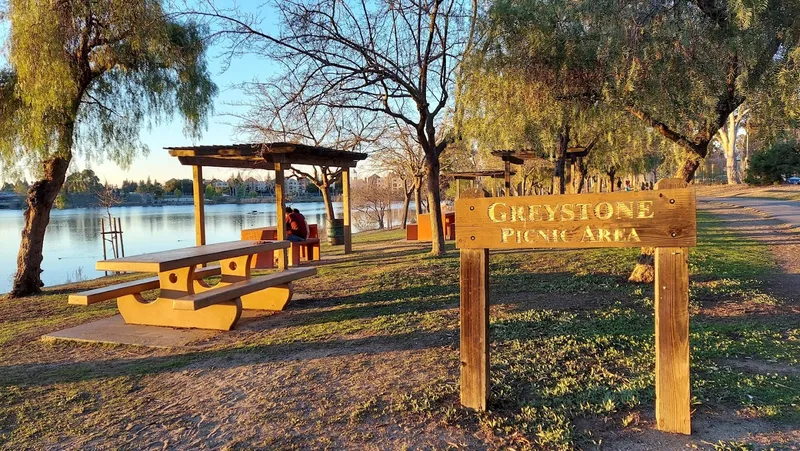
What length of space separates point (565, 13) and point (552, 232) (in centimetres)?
518

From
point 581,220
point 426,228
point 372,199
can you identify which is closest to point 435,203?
point 426,228

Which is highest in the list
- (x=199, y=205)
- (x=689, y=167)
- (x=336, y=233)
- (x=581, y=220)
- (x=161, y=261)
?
(x=689, y=167)

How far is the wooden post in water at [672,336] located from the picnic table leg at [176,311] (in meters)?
4.26

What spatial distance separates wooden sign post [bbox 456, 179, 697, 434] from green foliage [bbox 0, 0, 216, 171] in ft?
26.5

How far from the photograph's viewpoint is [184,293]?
226 inches

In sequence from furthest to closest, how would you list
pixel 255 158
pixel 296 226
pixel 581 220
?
pixel 296 226 < pixel 255 158 < pixel 581 220

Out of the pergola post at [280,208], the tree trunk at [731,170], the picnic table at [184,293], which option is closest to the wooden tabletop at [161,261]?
the picnic table at [184,293]

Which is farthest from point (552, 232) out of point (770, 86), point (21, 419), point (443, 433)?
point (770, 86)

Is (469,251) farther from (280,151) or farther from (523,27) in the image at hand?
(280,151)

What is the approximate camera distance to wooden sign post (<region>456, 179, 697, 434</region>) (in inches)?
112

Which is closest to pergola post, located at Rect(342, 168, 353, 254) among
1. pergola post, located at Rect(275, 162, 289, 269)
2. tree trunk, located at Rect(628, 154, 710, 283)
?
pergola post, located at Rect(275, 162, 289, 269)

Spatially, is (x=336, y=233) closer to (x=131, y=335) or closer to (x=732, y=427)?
(x=131, y=335)

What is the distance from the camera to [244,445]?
2934 millimetres

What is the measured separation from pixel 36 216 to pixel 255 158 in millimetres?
4049
